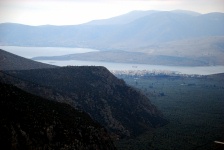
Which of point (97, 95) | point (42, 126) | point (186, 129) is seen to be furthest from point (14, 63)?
point (42, 126)

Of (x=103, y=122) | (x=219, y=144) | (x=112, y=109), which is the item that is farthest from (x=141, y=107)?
(x=219, y=144)

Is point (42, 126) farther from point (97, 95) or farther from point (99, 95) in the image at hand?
point (99, 95)

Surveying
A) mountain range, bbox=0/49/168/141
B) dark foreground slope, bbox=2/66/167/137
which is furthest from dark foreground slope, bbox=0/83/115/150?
dark foreground slope, bbox=2/66/167/137

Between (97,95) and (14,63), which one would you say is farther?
(14,63)

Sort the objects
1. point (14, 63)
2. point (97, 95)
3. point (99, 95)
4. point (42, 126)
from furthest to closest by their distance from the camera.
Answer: point (14, 63) → point (99, 95) → point (97, 95) → point (42, 126)

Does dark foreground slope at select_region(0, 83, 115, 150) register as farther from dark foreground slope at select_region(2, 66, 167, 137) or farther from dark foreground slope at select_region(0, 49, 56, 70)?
dark foreground slope at select_region(0, 49, 56, 70)

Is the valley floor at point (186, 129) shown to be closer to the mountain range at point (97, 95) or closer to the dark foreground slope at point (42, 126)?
the mountain range at point (97, 95)
